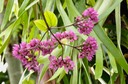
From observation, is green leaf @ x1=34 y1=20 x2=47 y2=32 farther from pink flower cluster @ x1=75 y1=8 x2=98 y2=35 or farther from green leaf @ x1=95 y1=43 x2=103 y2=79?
green leaf @ x1=95 y1=43 x2=103 y2=79

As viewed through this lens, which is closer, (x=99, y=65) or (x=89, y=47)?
(x=89, y=47)

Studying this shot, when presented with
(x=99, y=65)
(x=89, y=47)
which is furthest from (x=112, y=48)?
(x=89, y=47)

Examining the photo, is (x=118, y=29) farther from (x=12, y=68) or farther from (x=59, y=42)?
(x=12, y=68)

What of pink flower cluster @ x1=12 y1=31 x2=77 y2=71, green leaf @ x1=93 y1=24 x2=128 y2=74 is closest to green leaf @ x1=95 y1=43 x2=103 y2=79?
green leaf @ x1=93 y1=24 x2=128 y2=74

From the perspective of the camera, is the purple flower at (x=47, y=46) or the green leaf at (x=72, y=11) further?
the green leaf at (x=72, y=11)

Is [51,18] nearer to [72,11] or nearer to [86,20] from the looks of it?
[86,20]

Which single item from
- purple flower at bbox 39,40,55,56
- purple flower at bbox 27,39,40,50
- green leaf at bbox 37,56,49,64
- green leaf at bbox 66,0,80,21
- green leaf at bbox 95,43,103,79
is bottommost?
green leaf at bbox 95,43,103,79

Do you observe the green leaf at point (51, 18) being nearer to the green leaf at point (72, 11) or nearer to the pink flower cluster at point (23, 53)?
the pink flower cluster at point (23, 53)

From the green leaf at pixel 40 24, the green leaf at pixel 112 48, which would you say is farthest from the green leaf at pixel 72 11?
the green leaf at pixel 40 24
